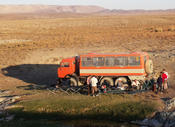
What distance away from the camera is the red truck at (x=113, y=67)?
64.8 ft

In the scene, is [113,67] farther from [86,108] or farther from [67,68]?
[86,108]

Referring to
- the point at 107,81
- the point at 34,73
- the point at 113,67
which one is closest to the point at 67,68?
the point at 107,81

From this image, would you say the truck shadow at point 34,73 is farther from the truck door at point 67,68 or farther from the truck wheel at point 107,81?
the truck wheel at point 107,81

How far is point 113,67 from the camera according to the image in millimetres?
20141

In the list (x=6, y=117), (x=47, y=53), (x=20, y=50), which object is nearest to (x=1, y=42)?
(x=20, y=50)

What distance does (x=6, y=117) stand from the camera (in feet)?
52.5

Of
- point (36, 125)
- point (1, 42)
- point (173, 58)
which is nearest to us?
point (36, 125)

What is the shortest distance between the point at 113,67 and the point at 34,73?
1200 centimetres

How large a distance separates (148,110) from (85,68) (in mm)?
Answer: 6887

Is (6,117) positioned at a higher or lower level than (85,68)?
lower

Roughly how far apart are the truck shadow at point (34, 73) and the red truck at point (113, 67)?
18.2ft

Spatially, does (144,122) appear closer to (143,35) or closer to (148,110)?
(148,110)

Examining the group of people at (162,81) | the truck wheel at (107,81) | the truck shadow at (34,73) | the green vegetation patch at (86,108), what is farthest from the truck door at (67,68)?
the group of people at (162,81)

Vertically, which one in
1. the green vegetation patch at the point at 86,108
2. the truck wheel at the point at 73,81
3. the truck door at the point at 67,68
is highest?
the truck door at the point at 67,68
